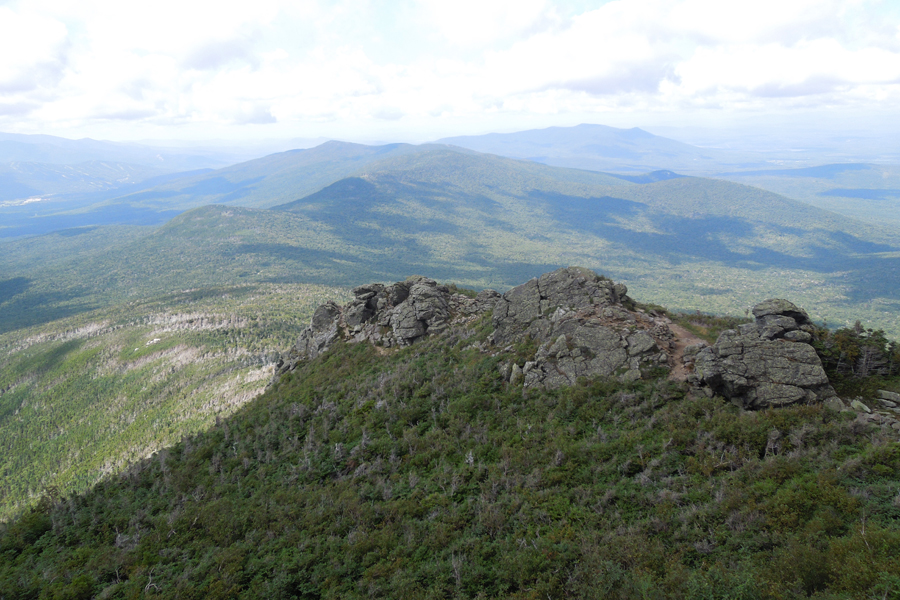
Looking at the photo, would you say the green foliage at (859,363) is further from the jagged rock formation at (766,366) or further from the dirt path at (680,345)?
the dirt path at (680,345)

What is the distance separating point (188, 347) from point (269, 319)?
87.5 ft

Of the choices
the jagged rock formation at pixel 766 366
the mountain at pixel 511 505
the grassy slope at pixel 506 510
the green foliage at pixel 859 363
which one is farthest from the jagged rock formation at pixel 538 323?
the green foliage at pixel 859 363

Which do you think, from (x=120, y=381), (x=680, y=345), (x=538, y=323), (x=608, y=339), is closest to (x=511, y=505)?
(x=608, y=339)

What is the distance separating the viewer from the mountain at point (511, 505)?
37.5ft

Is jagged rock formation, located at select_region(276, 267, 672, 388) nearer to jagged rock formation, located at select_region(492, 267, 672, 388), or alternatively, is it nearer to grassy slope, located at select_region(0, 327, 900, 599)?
jagged rock formation, located at select_region(492, 267, 672, 388)

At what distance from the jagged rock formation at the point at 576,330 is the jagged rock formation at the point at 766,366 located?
2855 mm

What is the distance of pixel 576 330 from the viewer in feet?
82.2

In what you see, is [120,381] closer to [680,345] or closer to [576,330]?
[576,330]

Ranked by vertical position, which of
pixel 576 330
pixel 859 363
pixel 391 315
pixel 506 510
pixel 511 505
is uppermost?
pixel 576 330

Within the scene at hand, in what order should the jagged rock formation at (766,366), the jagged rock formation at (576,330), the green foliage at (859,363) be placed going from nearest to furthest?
the jagged rock formation at (766,366) → the green foliage at (859,363) → the jagged rock formation at (576,330)

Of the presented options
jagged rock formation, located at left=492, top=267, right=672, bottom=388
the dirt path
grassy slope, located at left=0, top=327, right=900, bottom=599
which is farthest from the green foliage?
jagged rock formation, located at left=492, top=267, right=672, bottom=388

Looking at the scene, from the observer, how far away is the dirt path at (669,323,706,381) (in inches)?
816

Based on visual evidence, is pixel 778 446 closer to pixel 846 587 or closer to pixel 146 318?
pixel 846 587

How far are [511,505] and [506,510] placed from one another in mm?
297
